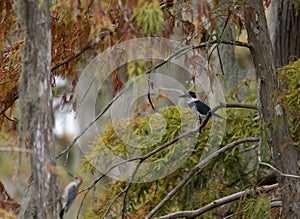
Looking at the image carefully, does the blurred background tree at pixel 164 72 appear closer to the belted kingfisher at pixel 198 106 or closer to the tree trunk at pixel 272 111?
the tree trunk at pixel 272 111

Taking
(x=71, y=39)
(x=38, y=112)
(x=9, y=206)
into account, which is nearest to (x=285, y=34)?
(x=71, y=39)

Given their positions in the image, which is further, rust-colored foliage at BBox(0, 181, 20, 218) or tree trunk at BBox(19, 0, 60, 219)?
rust-colored foliage at BBox(0, 181, 20, 218)

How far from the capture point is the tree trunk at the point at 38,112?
209 centimetres

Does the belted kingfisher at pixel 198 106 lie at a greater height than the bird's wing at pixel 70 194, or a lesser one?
greater

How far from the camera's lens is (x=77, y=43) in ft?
10.7

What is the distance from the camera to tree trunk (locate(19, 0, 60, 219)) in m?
2.09

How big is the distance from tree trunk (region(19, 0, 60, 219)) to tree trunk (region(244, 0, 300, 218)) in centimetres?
122

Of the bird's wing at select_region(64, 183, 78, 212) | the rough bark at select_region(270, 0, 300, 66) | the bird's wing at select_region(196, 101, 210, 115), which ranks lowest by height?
the bird's wing at select_region(64, 183, 78, 212)

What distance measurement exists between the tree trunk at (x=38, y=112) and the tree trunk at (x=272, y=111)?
1.22m

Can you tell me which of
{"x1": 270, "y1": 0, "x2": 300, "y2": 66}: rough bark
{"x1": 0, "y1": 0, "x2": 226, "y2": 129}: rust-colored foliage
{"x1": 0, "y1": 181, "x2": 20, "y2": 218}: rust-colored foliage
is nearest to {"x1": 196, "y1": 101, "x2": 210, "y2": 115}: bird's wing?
{"x1": 0, "y1": 0, "x2": 226, "y2": 129}: rust-colored foliage

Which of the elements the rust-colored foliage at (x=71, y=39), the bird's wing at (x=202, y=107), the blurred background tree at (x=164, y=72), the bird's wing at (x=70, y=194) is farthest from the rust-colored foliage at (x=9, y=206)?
the bird's wing at (x=202, y=107)

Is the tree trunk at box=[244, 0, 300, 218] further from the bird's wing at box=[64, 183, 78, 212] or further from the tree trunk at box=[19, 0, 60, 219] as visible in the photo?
the tree trunk at box=[19, 0, 60, 219]

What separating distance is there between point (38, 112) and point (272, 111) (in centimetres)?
132

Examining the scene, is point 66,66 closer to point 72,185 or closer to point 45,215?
point 72,185
